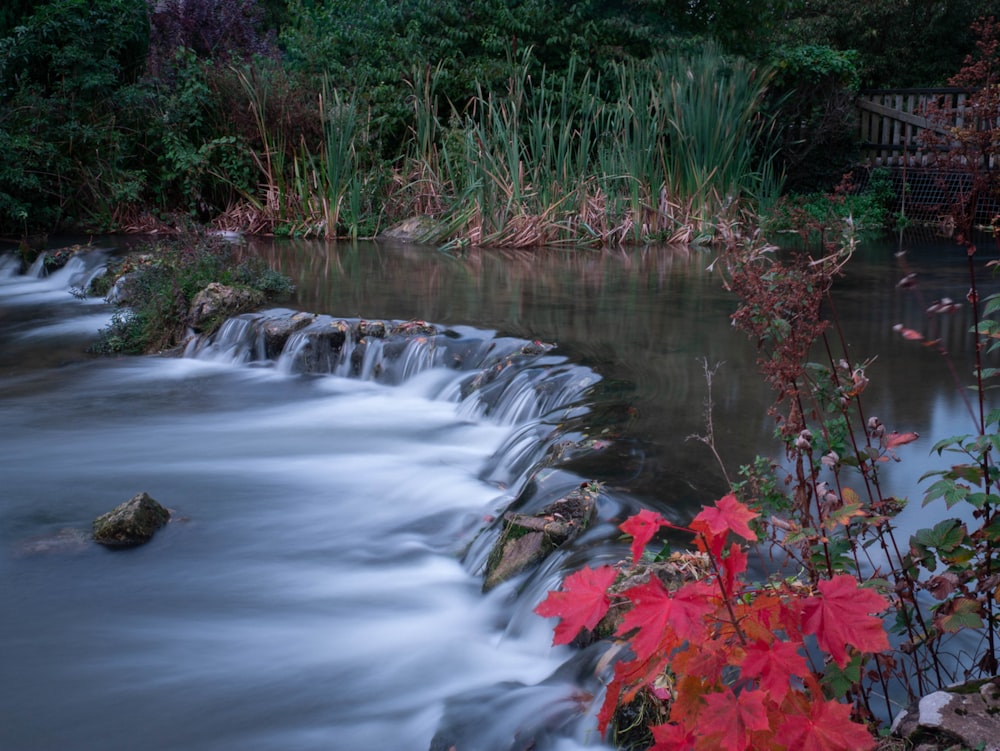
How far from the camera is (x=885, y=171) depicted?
15.9 meters

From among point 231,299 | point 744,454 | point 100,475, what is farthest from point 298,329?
point 744,454

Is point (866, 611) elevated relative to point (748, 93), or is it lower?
lower

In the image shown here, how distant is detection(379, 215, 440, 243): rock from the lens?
12.2 metres

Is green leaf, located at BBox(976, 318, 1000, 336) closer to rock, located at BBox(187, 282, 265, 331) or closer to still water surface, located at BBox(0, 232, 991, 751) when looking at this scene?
still water surface, located at BBox(0, 232, 991, 751)

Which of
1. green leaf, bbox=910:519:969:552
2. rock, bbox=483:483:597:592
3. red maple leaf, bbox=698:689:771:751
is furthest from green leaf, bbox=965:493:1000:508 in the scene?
rock, bbox=483:483:597:592

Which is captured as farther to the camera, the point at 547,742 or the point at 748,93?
the point at 748,93

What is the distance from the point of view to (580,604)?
1.78 m

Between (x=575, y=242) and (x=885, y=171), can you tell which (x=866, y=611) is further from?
(x=885, y=171)

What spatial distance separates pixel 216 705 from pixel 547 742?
1145 mm

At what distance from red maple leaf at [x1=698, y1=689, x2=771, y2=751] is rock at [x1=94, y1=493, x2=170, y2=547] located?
323 cm

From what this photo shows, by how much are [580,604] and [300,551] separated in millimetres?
2893

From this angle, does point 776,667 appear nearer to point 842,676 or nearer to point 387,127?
point 842,676

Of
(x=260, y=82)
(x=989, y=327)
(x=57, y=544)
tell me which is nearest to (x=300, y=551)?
(x=57, y=544)

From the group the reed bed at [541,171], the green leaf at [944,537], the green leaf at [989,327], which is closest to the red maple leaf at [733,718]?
the green leaf at [944,537]
